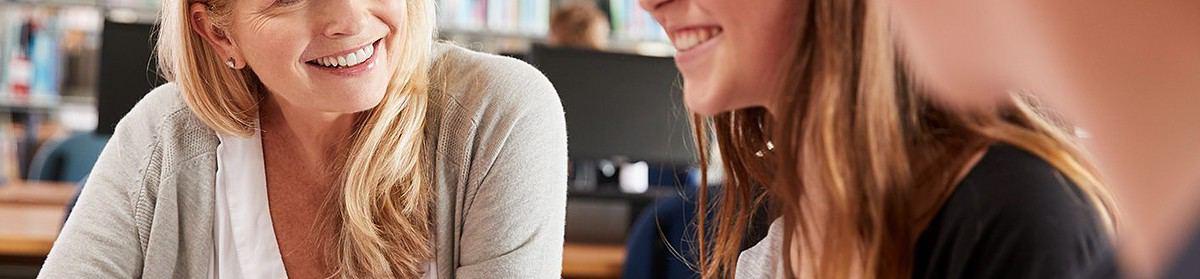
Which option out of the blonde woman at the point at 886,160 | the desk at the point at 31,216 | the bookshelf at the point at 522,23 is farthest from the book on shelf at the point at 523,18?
the blonde woman at the point at 886,160

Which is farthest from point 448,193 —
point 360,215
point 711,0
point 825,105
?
→ point 825,105

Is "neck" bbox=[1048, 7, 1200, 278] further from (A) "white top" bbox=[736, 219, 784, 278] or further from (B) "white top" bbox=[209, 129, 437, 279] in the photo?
(B) "white top" bbox=[209, 129, 437, 279]

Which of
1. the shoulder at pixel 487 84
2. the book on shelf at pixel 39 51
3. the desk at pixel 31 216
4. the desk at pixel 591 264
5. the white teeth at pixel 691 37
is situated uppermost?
the white teeth at pixel 691 37

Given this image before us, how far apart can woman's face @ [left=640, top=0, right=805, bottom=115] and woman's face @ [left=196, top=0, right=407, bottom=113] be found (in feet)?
1.68

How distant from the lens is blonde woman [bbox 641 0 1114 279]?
700mm

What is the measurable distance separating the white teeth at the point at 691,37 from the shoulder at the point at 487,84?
21.2 inches

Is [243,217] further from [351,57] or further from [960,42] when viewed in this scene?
[960,42]

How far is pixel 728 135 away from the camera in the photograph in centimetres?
110

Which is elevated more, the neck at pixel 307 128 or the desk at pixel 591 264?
the neck at pixel 307 128

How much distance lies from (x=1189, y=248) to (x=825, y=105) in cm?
51

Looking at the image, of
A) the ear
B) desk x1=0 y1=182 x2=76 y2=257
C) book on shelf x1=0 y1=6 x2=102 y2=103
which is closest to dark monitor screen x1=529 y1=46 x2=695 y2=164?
desk x1=0 y1=182 x2=76 y2=257

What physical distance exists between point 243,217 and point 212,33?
21 cm

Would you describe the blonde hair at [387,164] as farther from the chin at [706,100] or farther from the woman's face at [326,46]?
the chin at [706,100]

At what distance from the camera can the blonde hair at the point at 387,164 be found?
1.42 meters
